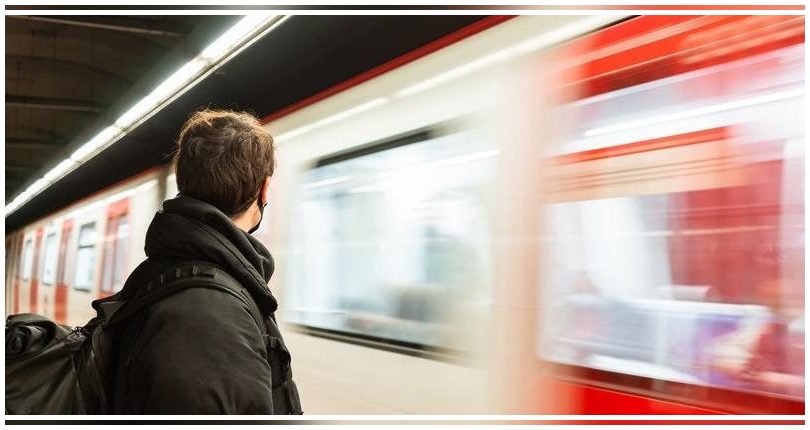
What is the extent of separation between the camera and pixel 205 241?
1.36 metres

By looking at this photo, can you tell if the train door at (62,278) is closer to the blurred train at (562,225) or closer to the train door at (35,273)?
the train door at (35,273)

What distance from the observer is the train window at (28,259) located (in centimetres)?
1013

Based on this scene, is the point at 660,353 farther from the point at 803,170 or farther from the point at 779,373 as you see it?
the point at 803,170

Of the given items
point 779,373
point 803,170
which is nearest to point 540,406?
point 779,373

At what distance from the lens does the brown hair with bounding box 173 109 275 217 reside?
143cm

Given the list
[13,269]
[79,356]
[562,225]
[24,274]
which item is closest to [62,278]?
[24,274]

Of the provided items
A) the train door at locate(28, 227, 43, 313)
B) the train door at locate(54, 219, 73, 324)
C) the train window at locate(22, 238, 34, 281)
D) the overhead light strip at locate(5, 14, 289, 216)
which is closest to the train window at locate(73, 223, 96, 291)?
the train door at locate(54, 219, 73, 324)

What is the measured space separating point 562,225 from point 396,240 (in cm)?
82

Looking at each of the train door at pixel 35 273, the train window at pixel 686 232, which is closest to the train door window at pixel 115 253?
the train door at pixel 35 273

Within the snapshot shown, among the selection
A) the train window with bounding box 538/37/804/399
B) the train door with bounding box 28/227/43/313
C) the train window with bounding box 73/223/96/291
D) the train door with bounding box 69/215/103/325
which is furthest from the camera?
the train door with bounding box 28/227/43/313

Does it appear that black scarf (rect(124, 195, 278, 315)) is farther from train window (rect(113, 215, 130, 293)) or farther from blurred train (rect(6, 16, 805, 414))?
train window (rect(113, 215, 130, 293))

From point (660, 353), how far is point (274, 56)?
322 cm
